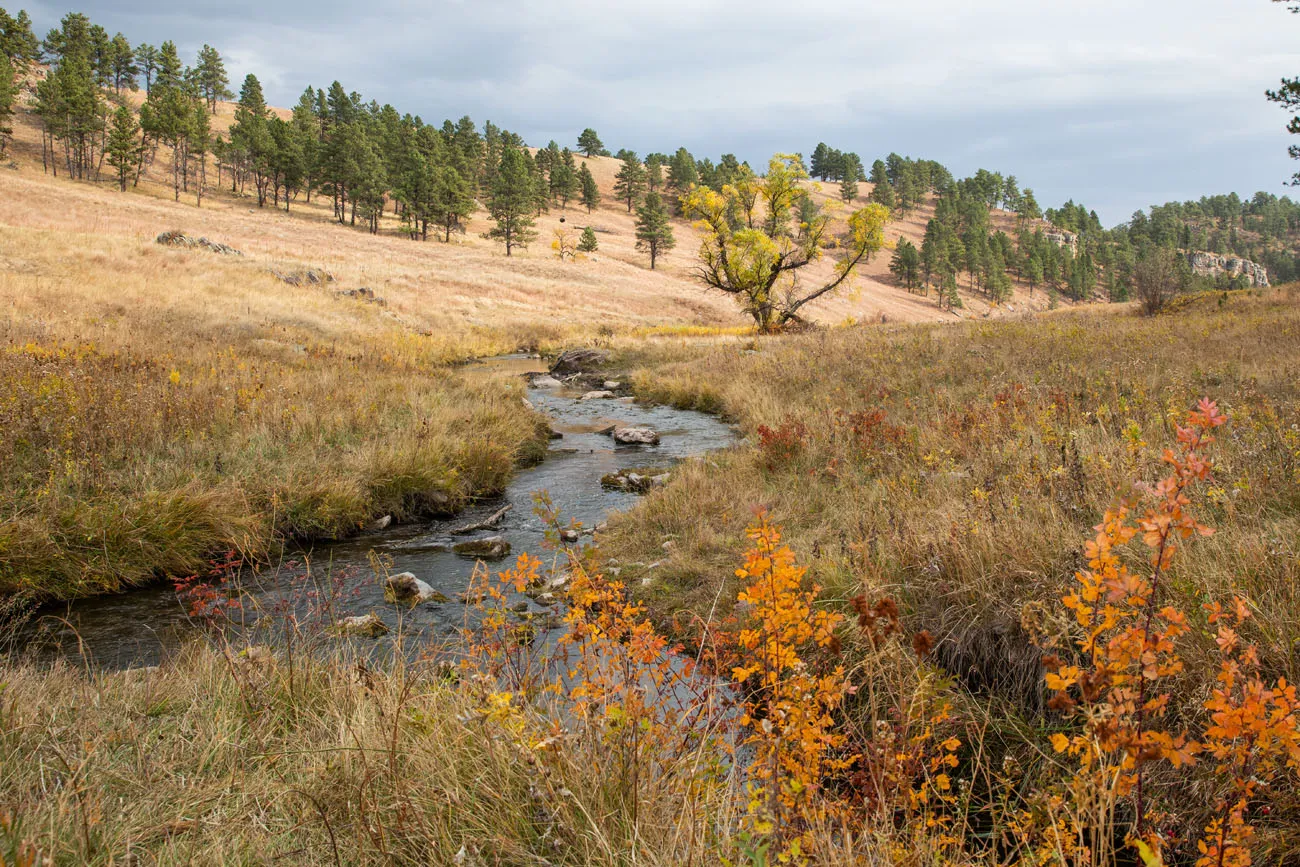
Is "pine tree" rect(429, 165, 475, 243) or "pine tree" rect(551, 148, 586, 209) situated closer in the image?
"pine tree" rect(429, 165, 475, 243)

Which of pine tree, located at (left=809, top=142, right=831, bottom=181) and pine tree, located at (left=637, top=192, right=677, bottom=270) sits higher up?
pine tree, located at (left=809, top=142, right=831, bottom=181)

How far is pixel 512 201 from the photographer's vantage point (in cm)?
6894

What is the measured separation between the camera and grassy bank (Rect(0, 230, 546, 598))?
6078 millimetres

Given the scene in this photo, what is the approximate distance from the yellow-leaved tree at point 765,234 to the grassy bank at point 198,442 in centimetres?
1962

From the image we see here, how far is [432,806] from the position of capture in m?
2.34

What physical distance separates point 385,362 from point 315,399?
489 cm

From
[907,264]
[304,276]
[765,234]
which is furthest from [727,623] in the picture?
[907,264]

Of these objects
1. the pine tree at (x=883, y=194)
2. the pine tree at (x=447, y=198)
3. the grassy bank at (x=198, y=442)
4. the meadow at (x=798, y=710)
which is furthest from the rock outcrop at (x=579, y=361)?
the pine tree at (x=883, y=194)

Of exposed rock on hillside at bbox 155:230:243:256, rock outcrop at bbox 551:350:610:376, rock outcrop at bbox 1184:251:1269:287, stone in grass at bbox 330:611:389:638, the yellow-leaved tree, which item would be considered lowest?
stone in grass at bbox 330:611:389:638

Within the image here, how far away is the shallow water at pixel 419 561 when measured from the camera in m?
5.06

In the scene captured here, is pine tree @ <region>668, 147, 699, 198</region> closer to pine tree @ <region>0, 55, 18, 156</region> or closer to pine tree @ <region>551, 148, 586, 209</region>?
pine tree @ <region>551, 148, 586, 209</region>

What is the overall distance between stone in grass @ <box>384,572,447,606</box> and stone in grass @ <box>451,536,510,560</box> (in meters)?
1.06

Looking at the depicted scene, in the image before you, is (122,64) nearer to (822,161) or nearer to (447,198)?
(447,198)

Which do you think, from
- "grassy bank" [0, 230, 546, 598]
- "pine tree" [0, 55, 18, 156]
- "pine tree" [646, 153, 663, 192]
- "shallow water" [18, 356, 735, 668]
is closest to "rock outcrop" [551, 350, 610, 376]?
"grassy bank" [0, 230, 546, 598]
